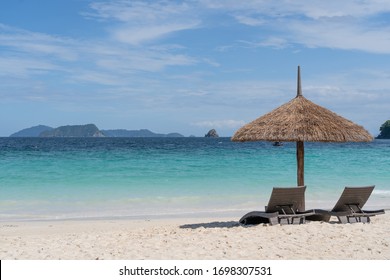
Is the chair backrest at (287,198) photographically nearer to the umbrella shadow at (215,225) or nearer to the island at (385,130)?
the umbrella shadow at (215,225)

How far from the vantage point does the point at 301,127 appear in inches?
310

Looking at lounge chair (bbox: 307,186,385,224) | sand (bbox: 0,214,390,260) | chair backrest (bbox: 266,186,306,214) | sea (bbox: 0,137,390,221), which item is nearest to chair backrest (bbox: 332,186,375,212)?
lounge chair (bbox: 307,186,385,224)

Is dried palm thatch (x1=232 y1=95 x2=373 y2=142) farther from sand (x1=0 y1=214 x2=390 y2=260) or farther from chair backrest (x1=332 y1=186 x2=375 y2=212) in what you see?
sand (x1=0 y1=214 x2=390 y2=260)

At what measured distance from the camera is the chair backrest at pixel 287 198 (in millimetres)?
7637

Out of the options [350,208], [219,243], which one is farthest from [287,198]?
[219,243]

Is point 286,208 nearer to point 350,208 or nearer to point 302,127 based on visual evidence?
point 350,208


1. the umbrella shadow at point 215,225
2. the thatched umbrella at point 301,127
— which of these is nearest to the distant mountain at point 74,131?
the umbrella shadow at point 215,225

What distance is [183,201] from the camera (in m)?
13.8

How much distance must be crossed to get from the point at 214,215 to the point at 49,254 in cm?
513

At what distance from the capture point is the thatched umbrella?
25.6 ft

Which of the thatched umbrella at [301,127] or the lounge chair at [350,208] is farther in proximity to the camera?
the lounge chair at [350,208]

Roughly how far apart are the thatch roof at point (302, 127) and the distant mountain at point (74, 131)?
144455 mm

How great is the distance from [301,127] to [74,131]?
5757 inches

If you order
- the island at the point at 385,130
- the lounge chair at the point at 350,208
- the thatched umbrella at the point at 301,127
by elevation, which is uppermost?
the island at the point at 385,130
